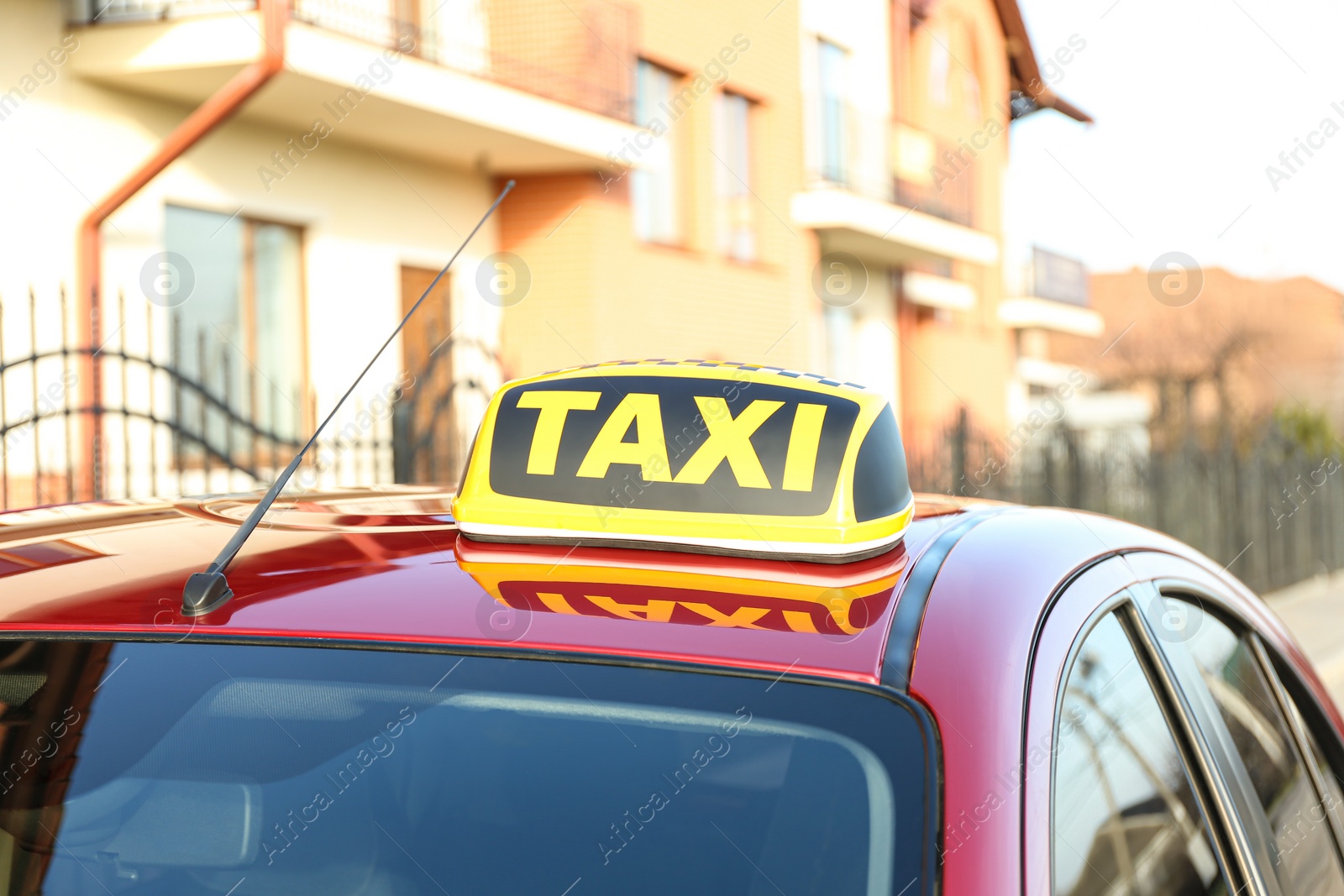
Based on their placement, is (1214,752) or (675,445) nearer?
(675,445)

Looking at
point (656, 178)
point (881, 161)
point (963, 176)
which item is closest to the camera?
point (656, 178)

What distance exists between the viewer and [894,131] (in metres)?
17.8

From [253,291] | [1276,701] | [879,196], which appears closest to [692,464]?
[1276,701]

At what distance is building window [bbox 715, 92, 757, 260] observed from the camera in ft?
49.4

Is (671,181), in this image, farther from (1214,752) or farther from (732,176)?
(1214,752)

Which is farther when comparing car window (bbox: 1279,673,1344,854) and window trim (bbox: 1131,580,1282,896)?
car window (bbox: 1279,673,1344,854)

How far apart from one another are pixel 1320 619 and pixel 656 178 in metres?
8.05

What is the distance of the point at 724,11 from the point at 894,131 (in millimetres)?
4044

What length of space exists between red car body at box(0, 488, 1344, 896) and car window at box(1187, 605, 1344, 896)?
24 cm

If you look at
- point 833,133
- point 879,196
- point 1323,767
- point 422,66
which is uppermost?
point 833,133

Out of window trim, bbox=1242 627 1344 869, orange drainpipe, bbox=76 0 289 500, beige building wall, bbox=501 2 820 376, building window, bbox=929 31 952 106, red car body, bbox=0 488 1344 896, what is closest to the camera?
red car body, bbox=0 488 1344 896

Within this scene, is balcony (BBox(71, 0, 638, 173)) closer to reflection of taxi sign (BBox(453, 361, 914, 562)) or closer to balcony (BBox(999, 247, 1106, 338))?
reflection of taxi sign (BBox(453, 361, 914, 562))

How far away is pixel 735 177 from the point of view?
50.0 ft

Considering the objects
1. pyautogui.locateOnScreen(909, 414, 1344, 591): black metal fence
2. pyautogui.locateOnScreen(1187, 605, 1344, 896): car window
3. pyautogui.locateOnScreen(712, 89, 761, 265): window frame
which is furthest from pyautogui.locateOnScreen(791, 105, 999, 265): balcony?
pyautogui.locateOnScreen(1187, 605, 1344, 896): car window
